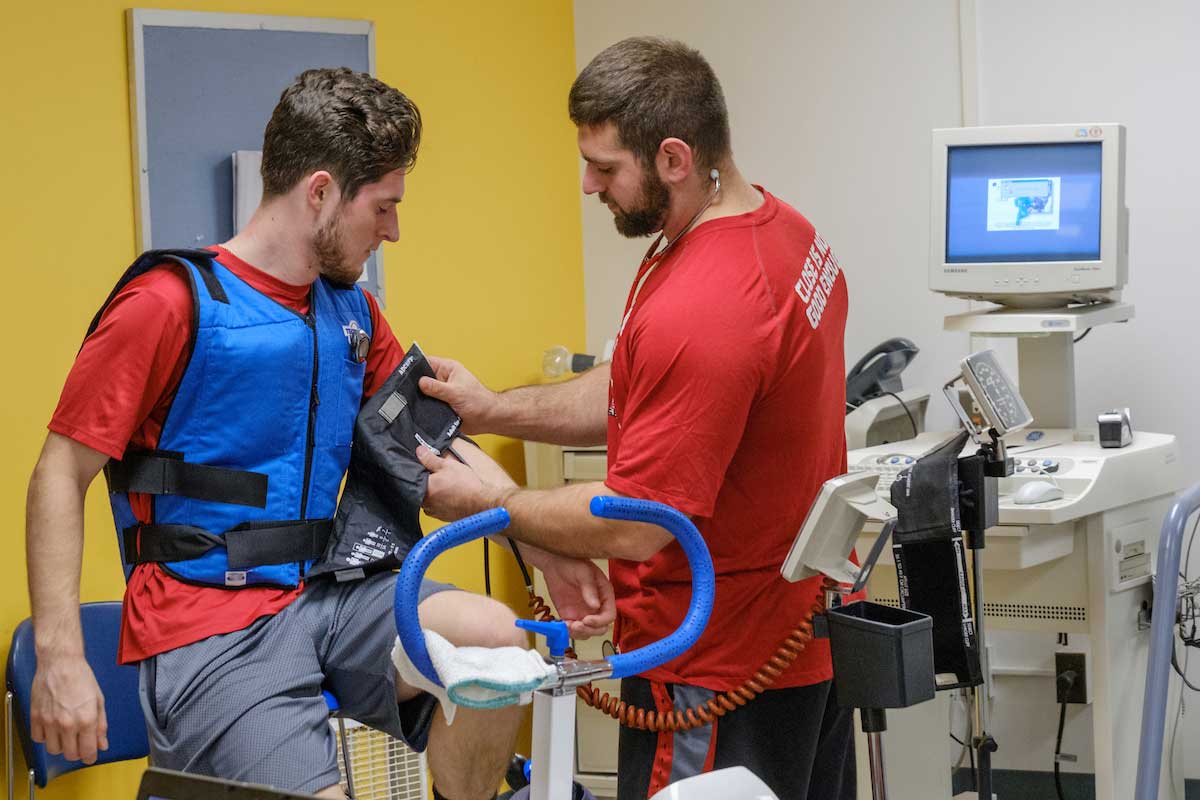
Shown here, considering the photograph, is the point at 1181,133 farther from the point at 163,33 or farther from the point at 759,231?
the point at 163,33

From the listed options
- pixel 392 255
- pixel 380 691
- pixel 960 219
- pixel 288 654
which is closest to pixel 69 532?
pixel 288 654

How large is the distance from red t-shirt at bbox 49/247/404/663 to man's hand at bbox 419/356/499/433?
1.03 ft

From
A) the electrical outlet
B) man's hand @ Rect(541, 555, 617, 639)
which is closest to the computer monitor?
the electrical outlet

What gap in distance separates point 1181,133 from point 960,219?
735 mm

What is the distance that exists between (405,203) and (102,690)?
5.06ft

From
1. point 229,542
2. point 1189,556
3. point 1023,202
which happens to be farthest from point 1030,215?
point 229,542

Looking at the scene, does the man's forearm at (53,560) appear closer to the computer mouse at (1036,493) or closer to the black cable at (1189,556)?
the computer mouse at (1036,493)

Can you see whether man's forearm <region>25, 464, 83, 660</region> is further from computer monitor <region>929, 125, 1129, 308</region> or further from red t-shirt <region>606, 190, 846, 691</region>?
computer monitor <region>929, 125, 1129, 308</region>

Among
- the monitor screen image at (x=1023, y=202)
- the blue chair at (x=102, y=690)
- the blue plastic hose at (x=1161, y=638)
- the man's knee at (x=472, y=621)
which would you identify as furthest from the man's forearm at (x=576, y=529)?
the monitor screen image at (x=1023, y=202)

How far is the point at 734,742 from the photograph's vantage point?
211 cm

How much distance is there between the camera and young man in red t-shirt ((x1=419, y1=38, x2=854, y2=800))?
1.97m

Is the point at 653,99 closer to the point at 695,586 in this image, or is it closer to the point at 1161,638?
the point at 695,586

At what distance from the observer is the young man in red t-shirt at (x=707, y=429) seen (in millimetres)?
1968

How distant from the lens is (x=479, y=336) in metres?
4.02
